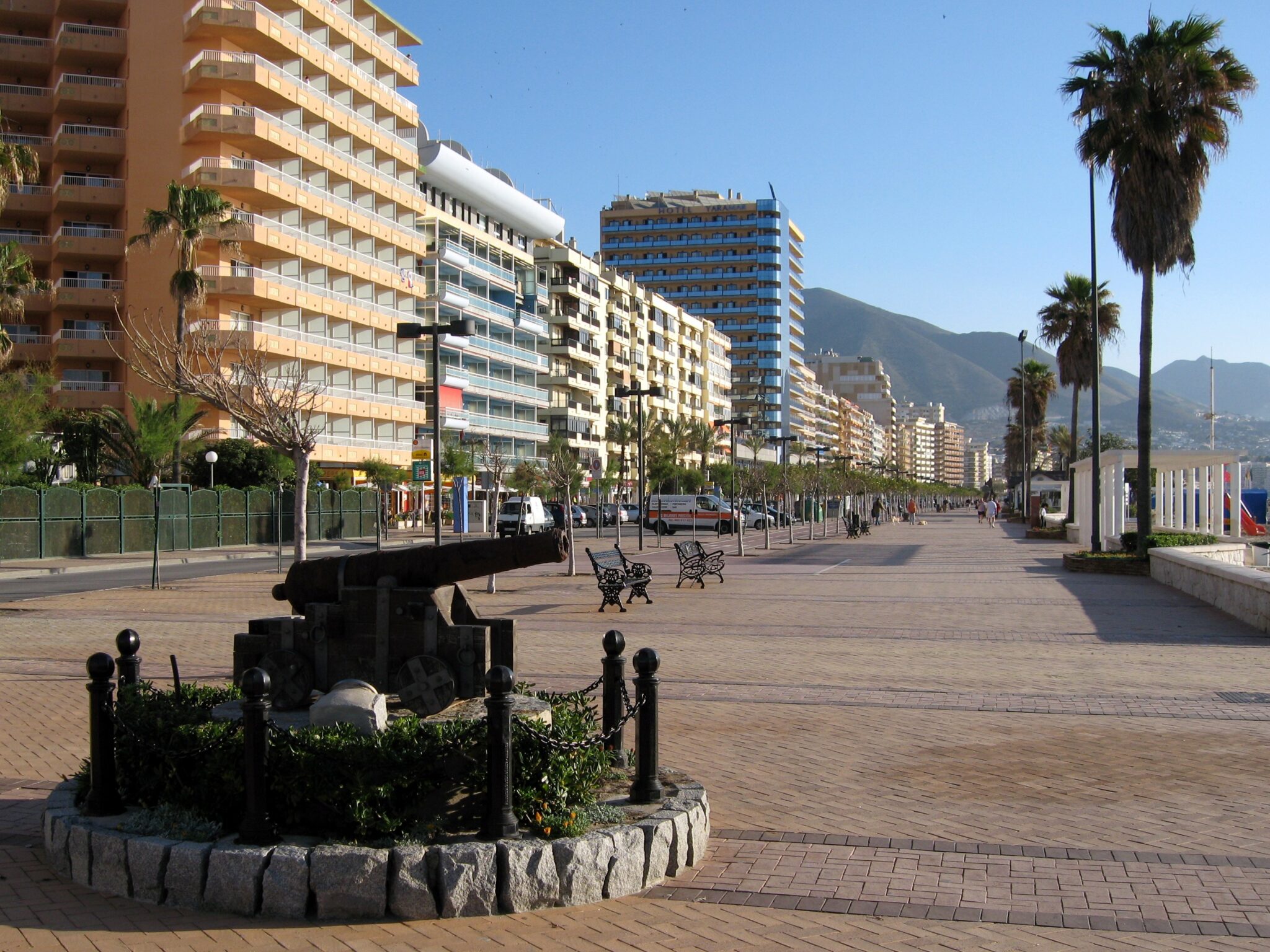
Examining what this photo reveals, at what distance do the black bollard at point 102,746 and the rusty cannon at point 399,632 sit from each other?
1.54 m

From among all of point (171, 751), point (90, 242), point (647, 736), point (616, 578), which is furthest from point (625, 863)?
point (90, 242)

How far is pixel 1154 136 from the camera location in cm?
2603

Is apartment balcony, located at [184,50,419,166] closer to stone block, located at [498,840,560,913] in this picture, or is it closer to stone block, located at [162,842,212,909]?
stone block, located at [162,842,212,909]

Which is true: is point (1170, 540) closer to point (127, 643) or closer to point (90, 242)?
point (127, 643)

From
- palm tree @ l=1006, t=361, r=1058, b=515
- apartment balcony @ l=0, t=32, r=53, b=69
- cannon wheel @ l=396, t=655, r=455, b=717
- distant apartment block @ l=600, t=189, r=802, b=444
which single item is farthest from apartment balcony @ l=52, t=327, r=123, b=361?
distant apartment block @ l=600, t=189, r=802, b=444

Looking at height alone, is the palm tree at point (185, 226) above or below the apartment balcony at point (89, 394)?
above

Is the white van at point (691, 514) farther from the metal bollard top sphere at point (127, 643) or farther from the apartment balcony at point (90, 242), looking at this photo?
the metal bollard top sphere at point (127, 643)

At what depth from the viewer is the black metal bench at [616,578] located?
59.2 feet

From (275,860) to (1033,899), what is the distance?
324 centimetres

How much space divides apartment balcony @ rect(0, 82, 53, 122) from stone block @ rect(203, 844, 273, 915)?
58.7m

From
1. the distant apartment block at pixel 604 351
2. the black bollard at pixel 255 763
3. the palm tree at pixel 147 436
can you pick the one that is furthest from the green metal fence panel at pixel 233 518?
the black bollard at pixel 255 763

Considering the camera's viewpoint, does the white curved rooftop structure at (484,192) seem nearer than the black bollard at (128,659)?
No

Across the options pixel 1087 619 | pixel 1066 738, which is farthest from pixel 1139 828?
pixel 1087 619

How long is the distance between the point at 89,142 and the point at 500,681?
5579 cm
